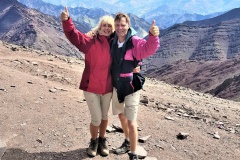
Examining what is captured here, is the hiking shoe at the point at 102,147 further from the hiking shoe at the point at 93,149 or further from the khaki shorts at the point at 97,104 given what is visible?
the khaki shorts at the point at 97,104

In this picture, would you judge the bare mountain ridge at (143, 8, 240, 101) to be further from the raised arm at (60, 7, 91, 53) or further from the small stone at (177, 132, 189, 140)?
the raised arm at (60, 7, 91, 53)

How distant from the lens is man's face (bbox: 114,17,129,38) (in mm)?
5491

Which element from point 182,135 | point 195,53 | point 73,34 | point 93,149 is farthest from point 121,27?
point 195,53

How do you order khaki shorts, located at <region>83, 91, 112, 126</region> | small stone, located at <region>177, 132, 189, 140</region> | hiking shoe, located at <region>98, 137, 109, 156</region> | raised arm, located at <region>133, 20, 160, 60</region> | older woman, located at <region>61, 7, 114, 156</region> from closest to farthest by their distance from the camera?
raised arm, located at <region>133, 20, 160, 60</region>, older woman, located at <region>61, 7, 114, 156</region>, khaki shorts, located at <region>83, 91, 112, 126</region>, hiking shoe, located at <region>98, 137, 109, 156</region>, small stone, located at <region>177, 132, 189, 140</region>

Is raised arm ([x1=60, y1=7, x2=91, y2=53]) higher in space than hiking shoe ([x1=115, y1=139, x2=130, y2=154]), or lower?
higher

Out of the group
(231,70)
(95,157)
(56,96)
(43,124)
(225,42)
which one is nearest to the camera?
(95,157)

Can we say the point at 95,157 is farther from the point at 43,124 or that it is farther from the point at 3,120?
the point at 3,120

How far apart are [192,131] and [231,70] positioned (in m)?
94.6

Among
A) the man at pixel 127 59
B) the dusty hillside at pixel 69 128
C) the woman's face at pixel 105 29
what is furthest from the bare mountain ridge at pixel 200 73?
the woman's face at pixel 105 29

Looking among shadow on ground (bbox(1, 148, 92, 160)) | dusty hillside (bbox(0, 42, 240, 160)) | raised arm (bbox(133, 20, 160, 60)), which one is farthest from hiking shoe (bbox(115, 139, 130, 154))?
raised arm (bbox(133, 20, 160, 60))

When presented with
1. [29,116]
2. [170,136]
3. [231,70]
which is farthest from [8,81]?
[231,70]

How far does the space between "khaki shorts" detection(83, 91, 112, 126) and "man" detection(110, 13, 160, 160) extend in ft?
0.61

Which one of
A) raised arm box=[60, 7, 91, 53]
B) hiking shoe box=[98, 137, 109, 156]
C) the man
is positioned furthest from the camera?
hiking shoe box=[98, 137, 109, 156]

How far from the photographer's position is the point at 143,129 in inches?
345
